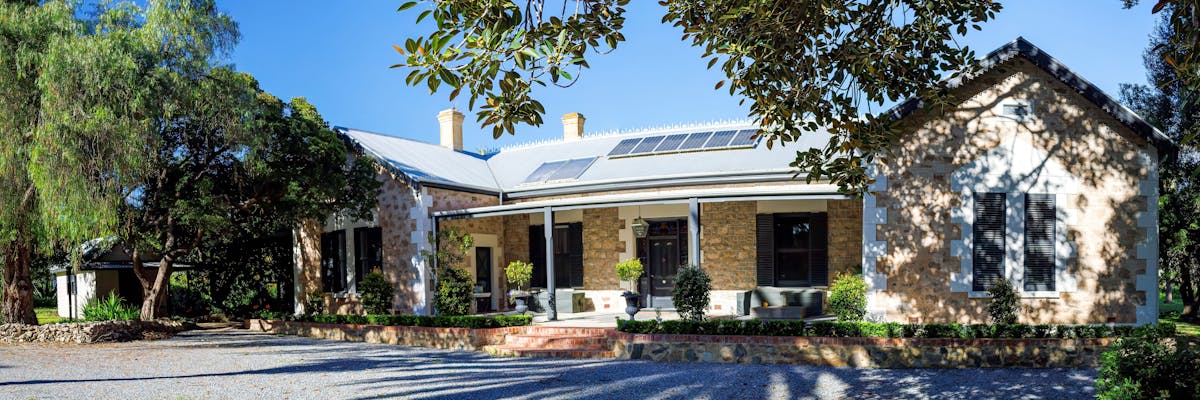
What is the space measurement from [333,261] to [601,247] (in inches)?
234

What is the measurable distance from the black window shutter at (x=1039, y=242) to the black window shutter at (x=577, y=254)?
332 inches

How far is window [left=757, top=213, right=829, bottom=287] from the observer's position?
15094 mm

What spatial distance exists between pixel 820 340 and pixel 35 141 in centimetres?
1148

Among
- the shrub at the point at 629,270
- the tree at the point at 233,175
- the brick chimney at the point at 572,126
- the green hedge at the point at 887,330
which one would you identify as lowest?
the green hedge at the point at 887,330

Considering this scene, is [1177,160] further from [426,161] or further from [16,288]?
[16,288]

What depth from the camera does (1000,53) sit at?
38.9ft

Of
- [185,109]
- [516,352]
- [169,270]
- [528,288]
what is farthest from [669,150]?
[169,270]

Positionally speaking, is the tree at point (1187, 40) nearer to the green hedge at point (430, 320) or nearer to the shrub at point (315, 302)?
the green hedge at point (430, 320)

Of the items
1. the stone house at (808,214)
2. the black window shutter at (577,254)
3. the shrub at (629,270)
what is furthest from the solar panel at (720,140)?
the black window shutter at (577,254)

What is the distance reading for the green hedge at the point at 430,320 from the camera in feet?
45.1

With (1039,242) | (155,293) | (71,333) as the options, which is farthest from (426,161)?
(1039,242)

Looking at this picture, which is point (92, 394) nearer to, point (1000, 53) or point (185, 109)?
point (185, 109)

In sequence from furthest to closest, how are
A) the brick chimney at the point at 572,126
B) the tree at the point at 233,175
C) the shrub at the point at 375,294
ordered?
the brick chimney at the point at 572,126, the shrub at the point at 375,294, the tree at the point at 233,175

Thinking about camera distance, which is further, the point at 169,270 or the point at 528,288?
the point at 528,288
